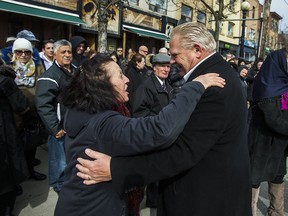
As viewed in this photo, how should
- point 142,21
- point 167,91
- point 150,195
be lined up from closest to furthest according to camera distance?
point 150,195
point 167,91
point 142,21

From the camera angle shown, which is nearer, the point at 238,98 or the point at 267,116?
the point at 238,98

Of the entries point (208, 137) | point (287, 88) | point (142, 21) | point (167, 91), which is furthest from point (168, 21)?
point (208, 137)

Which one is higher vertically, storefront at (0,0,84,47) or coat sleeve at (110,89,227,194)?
storefront at (0,0,84,47)

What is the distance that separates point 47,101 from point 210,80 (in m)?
2.44

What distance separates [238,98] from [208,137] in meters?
0.28

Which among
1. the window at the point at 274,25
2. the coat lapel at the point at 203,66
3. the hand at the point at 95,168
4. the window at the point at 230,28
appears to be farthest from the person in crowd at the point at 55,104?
the window at the point at 274,25

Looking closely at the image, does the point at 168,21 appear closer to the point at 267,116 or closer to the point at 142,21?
the point at 142,21

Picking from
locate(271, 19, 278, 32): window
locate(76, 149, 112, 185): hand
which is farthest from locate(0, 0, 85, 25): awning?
locate(271, 19, 278, 32): window

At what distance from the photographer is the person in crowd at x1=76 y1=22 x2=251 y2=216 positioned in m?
1.54

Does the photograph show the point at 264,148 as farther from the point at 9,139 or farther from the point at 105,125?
the point at 9,139

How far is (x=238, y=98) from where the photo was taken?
63.9 inches

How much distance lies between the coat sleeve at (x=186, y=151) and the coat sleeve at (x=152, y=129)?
57mm

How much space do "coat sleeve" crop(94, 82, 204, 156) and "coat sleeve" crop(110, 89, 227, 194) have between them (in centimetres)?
6

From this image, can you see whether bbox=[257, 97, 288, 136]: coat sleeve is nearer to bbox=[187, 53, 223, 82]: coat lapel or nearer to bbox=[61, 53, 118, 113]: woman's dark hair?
bbox=[187, 53, 223, 82]: coat lapel
